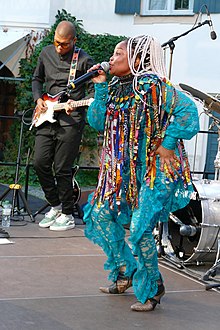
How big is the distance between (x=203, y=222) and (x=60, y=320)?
169cm

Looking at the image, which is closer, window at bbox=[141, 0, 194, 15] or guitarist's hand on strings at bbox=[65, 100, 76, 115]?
guitarist's hand on strings at bbox=[65, 100, 76, 115]

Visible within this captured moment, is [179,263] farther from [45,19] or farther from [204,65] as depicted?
[45,19]

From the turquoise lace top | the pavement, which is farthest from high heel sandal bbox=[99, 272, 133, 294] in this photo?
the turquoise lace top

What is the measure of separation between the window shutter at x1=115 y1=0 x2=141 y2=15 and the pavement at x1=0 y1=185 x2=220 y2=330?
578 centimetres

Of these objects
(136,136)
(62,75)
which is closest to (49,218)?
(62,75)

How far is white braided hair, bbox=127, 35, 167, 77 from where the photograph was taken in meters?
4.14

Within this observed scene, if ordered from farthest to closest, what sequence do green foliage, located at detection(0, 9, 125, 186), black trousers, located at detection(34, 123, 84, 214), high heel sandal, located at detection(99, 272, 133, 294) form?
green foliage, located at detection(0, 9, 125, 186) < black trousers, located at detection(34, 123, 84, 214) < high heel sandal, located at detection(99, 272, 133, 294)

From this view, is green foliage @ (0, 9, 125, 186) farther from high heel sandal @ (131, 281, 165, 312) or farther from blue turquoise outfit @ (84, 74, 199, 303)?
high heel sandal @ (131, 281, 165, 312)

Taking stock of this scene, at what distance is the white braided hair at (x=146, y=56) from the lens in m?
4.14

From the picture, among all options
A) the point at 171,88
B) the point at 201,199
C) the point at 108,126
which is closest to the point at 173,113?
the point at 171,88

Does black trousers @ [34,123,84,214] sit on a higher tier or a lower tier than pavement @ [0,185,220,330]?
higher

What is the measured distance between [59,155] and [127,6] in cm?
512

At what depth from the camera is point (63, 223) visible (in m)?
6.54

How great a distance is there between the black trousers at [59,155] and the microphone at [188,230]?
172cm
